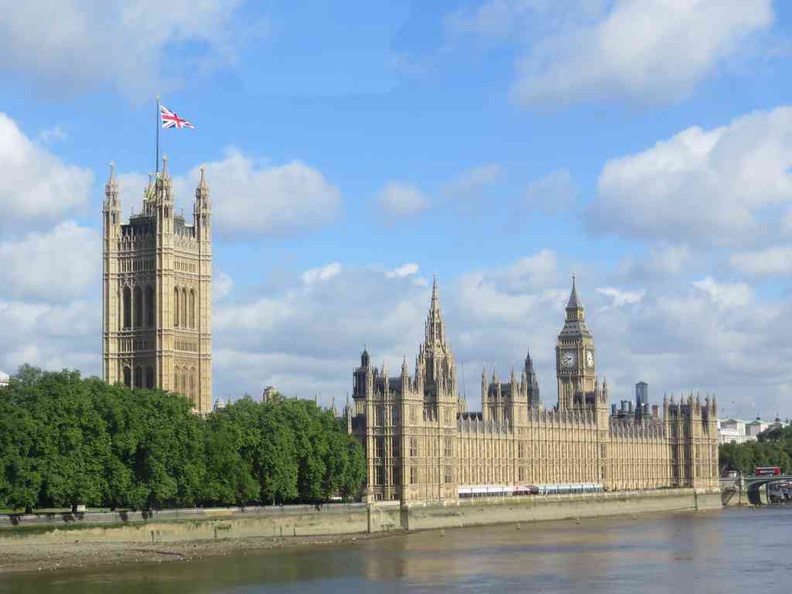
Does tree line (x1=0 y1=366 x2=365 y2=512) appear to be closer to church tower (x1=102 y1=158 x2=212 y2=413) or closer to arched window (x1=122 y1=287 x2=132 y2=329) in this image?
church tower (x1=102 y1=158 x2=212 y2=413)

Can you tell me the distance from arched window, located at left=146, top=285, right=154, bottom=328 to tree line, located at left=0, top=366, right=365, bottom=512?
103 feet

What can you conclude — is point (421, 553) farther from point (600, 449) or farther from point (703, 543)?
point (600, 449)

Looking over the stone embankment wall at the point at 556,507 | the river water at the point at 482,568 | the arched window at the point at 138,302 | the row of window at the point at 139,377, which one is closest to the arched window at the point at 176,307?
the arched window at the point at 138,302

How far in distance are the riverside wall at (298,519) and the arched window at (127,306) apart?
34.8m

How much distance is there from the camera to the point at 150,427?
103 m

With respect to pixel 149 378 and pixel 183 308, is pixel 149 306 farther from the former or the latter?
pixel 149 378

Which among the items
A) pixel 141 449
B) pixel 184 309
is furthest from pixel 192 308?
pixel 141 449

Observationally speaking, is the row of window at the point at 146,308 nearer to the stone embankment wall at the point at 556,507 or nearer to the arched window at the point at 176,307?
the arched window at the point at 176,307

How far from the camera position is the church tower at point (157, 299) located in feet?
496

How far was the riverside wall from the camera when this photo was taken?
95.5 m

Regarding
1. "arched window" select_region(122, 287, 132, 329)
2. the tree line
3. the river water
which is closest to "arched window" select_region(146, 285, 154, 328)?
"arched window" select_region(122, 287, 132, 329)

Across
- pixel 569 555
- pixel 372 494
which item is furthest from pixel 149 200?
pixel 569 555

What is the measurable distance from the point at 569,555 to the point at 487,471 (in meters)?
57.3

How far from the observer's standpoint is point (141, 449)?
102562mm
